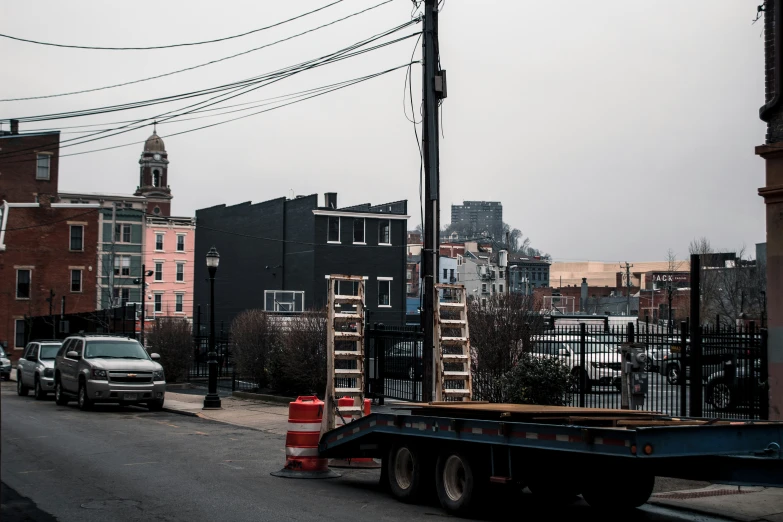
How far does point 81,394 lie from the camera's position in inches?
918

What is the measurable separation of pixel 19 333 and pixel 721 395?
60.2 meters

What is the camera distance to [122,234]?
79688 mm

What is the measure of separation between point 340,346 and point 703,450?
14680 mm

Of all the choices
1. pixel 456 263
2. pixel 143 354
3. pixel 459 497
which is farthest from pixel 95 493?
pixel 456 263

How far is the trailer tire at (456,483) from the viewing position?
989cm

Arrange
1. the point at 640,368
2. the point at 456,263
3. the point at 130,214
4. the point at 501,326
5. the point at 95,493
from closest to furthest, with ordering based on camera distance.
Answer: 1. the point at 95,493
2. the point at 640,368
3. the point at 501,326
4. the point at 130,214
5. the point at 456,263

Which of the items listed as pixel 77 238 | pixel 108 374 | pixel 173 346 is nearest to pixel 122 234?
pixel 77 238

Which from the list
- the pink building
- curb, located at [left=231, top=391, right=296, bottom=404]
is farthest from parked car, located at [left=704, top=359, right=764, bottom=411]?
the pink building

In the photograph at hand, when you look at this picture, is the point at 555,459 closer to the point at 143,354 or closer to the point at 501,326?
the point at 501,326

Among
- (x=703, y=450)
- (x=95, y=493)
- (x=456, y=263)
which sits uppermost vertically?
(x=456, y=263)

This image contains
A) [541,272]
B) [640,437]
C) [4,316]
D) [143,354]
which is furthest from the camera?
[541,272]

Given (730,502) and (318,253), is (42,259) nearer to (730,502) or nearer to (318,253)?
(318,253)

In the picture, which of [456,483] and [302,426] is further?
[302,426]

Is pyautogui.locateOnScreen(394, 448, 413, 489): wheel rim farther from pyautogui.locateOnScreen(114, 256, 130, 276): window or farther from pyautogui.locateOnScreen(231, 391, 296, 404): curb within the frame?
pyautogui.locateOnScreen(114, 256, 130, 276): window
